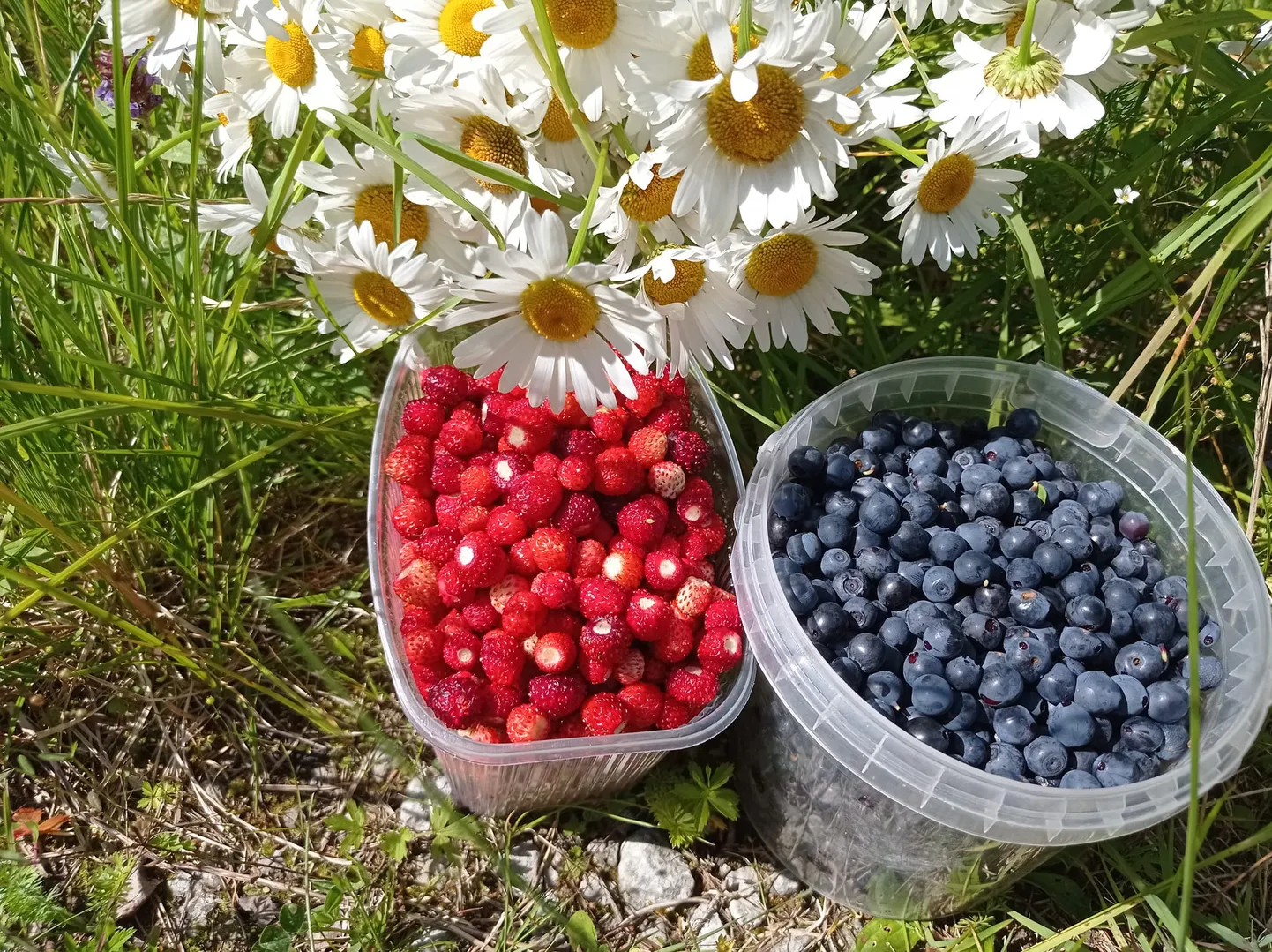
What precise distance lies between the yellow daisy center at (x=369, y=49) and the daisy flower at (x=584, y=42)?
0.54 feet

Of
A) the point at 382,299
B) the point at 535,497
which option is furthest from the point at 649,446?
the point at 382,299

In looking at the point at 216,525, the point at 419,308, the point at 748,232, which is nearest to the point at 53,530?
the point at 216,525

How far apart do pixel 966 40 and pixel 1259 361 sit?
2.65 feet

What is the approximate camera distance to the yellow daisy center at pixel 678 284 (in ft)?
3.34

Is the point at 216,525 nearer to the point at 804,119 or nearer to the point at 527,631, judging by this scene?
the point at 527,631

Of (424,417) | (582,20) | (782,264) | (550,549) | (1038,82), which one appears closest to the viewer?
(582,20)

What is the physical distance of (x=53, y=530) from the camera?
1053mm

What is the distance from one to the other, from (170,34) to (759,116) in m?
0.72

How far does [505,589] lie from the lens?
3.86 feet

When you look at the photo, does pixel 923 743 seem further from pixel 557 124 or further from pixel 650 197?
pixel 557 124

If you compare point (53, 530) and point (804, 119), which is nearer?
point (804, 119)

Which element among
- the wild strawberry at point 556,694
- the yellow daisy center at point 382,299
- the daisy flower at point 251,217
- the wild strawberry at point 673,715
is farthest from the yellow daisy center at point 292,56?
the wild strawberry at point 673,715

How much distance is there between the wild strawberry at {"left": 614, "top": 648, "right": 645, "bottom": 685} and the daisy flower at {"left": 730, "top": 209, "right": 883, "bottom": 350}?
1.42 ft

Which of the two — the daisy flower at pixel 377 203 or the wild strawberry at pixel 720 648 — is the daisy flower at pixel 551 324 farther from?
the wild strawberry at pixel 720 648
